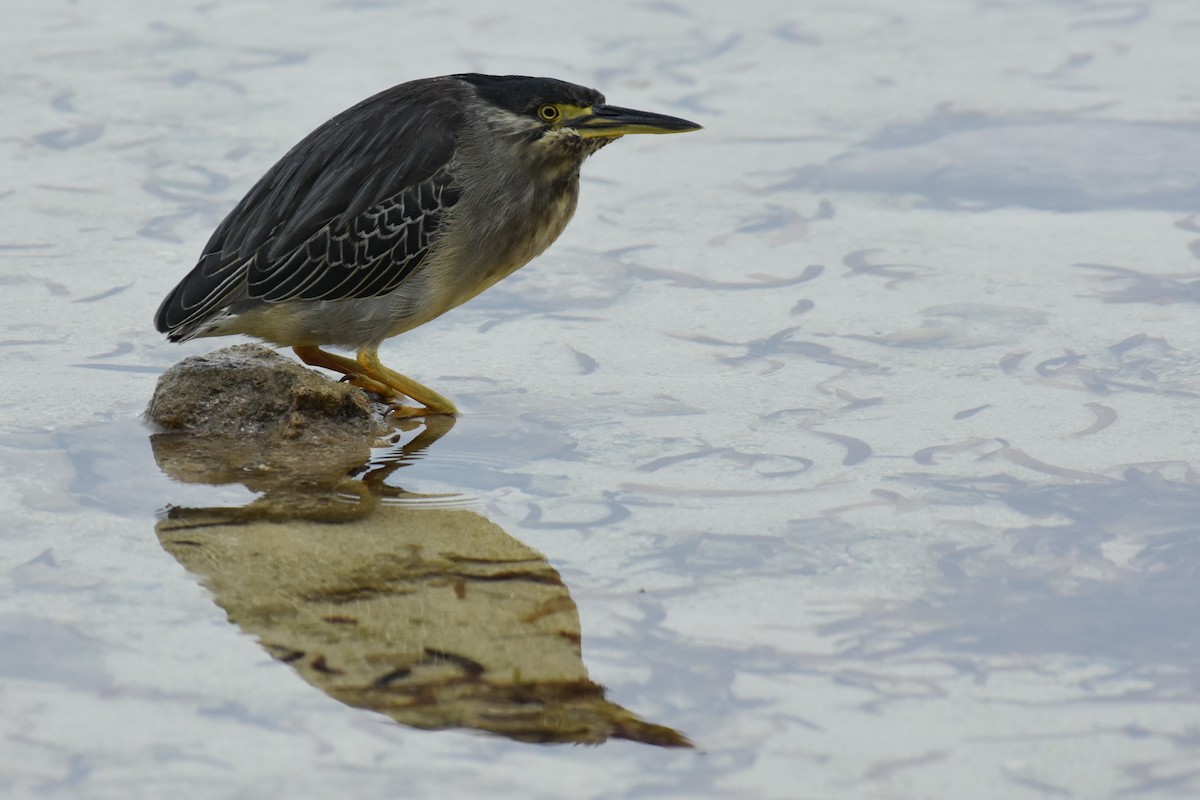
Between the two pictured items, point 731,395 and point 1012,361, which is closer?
point 731,395

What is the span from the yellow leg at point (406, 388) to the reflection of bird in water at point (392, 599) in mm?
429

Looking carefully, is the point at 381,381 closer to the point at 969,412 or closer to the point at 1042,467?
the point at 969,412

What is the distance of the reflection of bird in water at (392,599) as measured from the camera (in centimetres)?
442

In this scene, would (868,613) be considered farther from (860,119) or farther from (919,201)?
(860,119)

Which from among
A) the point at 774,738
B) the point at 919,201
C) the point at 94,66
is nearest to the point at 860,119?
the point at 919,201

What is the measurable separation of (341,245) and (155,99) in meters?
3.89

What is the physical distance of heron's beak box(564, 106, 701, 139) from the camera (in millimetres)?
6578

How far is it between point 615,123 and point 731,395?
1141mm

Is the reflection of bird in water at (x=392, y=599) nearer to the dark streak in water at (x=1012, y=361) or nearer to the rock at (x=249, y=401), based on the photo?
the rock at (x=249, y=401)

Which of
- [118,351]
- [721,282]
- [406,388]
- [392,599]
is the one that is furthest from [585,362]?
[392,599]

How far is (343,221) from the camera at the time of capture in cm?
653

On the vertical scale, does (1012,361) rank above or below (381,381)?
above

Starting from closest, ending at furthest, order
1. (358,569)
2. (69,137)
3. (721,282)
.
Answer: (358,569), (721,282), (69,137)

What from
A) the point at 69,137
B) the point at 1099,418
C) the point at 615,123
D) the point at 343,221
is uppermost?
the point at 615,123
